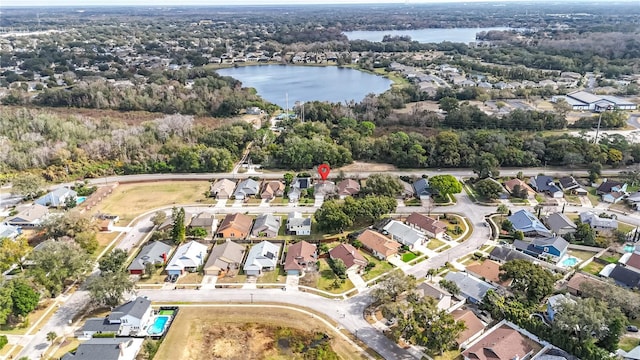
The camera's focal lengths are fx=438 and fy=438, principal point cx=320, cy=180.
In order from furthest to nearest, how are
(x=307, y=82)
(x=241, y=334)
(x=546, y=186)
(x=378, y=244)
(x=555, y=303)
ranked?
(x=307, y=82) → (x=546, y=186) → (x=378, y=244) → (x=241, y=334) → (x=555, y=303)

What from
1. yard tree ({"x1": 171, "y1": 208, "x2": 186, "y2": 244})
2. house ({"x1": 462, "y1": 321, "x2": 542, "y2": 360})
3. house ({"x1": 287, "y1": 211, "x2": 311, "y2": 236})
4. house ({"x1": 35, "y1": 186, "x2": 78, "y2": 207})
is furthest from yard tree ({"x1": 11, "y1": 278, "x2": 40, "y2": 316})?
house ({"x1": 462, "y1": 321, "x2": 542, "y2": 360})

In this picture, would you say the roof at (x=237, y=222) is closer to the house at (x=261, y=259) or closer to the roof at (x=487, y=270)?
the house at (x=261, y=259)

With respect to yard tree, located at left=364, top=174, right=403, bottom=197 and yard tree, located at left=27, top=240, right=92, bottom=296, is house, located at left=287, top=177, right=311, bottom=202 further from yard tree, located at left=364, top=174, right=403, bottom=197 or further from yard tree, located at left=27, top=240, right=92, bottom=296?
yard tree, located at left=27, top=240, right=92, bottom=296

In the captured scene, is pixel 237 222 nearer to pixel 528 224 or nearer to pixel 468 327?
pixel 468 327

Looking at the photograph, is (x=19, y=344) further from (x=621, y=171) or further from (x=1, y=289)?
(x=621, y=171)

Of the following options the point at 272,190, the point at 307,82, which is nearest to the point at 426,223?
the point at 272,190
